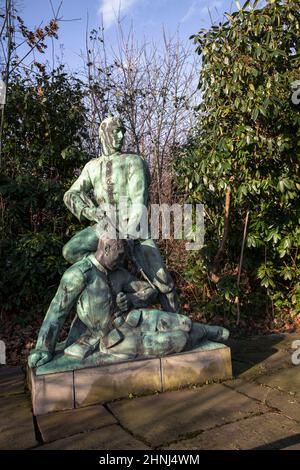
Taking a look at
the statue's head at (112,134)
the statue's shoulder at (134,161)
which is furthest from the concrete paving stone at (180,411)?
the statue's head at (112,134)

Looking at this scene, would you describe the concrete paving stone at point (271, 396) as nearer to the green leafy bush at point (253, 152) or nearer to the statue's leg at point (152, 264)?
the statue's leg at point (152, 264)

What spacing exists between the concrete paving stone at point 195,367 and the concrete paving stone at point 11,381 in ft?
3.77

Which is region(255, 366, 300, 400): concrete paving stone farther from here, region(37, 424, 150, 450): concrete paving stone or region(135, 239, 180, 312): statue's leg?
region(37, 424, 150, 450): concrete paving stone

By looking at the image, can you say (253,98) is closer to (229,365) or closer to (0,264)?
(229,365)

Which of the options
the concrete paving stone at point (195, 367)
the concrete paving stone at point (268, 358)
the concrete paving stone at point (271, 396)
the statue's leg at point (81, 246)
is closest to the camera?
the concrete paving stone at point (271, 396)

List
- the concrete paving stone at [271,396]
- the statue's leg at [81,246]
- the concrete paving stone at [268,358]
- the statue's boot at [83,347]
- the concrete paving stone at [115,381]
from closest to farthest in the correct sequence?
the concrete paving stone at [271,396] < the concrete paving stone at [115,381] < the statue's boot at [83,347] < the statue's leg at [81,246] < the concrete paving stone at [268,358]

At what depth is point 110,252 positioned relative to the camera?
2.74m

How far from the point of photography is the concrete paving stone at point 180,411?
2105mm

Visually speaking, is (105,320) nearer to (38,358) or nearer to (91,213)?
(38,358)

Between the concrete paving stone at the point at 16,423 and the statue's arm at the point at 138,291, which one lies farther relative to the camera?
the statue's arm at the point at 138,291

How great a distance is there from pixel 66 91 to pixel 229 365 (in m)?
5.56

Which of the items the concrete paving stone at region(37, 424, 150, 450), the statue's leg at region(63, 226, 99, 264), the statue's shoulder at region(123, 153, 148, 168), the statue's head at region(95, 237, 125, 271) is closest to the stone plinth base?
the concrete paving stone at region(37, 424, 150, 450)

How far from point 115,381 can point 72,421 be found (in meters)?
0.40
